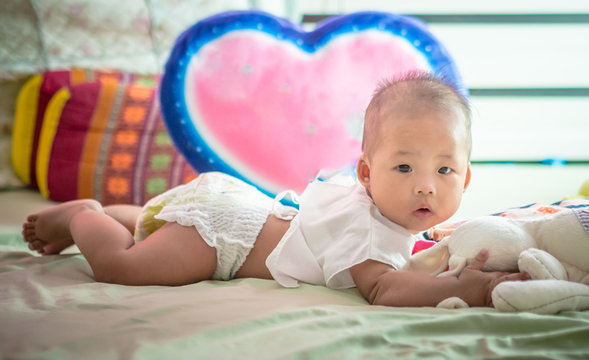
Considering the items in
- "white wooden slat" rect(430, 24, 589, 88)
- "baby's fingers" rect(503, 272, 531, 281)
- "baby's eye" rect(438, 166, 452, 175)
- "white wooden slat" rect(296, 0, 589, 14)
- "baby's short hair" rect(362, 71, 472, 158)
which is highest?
"white wooden slat" rect(296, 0, 589, 14)

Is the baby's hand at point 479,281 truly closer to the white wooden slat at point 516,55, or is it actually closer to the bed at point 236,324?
the bed at point 236,324

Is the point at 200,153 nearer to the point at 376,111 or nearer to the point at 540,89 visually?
the point at 376,111

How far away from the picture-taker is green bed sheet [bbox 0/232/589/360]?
647 millimetres

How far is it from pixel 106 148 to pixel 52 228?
0.62 meters

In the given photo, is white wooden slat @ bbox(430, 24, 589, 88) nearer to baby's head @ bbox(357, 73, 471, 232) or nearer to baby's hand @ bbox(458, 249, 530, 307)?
baby's head @ bbox(357, 73, 471, 232)

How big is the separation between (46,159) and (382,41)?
4.04 ft

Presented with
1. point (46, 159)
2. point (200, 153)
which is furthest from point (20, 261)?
point (46, 159)

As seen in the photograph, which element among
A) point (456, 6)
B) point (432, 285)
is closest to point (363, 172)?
point (432, 285)

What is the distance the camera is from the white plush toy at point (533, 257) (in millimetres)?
744

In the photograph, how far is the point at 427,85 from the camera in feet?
3.27

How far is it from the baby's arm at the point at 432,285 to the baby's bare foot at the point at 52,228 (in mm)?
734

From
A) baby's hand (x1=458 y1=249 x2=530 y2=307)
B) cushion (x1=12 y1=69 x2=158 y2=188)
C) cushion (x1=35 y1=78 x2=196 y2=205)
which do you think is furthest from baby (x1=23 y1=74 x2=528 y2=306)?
cushion (x1=12 y1=69 x2=158 y2=188)

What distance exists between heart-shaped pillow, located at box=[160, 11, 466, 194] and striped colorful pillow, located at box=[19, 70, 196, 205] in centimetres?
36

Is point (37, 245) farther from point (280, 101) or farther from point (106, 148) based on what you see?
point (280, 101)
